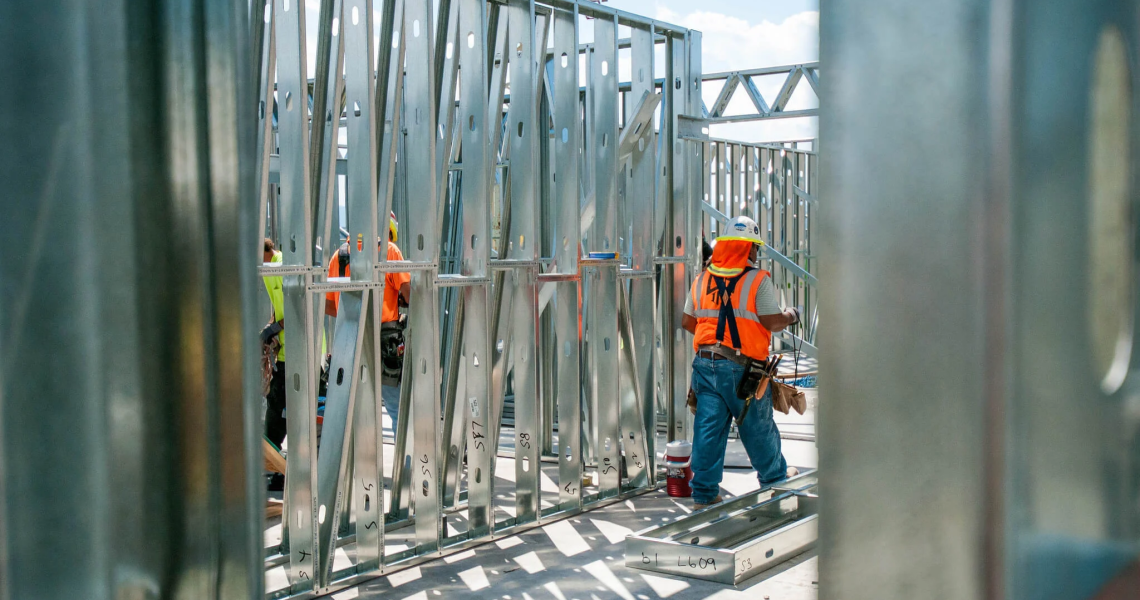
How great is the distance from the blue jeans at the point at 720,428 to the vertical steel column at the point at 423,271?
7.25ft

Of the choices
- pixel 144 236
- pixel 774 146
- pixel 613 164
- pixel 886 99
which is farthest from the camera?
pixel 774 146

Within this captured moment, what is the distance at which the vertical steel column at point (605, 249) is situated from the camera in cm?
813

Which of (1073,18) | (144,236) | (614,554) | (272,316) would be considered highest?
(1073,18)

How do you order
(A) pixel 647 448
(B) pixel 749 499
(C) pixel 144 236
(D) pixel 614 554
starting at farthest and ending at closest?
1. (A) pixel 647 448
2. (B) pixel 749 499
3. (D) pixel 614 554
4. (C) pixel 144 236

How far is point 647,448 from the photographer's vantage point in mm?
8758

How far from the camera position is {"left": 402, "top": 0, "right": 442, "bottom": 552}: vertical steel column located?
21.5 ft

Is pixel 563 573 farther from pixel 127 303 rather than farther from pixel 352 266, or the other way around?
pixel 127 303

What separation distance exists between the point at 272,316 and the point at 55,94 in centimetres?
724

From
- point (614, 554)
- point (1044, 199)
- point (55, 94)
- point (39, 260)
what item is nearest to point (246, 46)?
point (55, 94)

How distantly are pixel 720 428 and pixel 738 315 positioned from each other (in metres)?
0.87

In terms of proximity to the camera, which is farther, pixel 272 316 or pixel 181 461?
pixel 272 316

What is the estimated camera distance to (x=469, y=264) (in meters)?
7.11

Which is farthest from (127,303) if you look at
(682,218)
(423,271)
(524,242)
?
(682,218)

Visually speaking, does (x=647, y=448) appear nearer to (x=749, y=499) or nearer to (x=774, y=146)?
(x=749, y=499)
